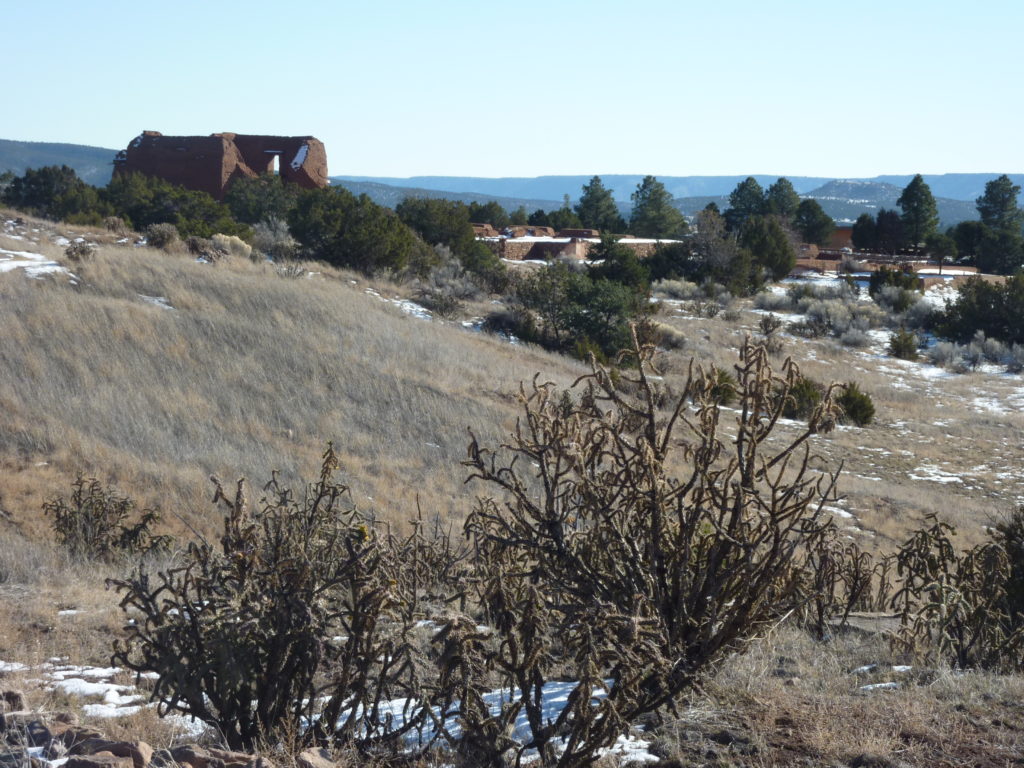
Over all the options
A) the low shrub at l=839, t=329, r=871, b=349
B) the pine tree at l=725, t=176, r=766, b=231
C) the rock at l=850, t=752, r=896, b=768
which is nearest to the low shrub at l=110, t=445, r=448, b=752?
the rock at l=850, t=752, r=896, b=768

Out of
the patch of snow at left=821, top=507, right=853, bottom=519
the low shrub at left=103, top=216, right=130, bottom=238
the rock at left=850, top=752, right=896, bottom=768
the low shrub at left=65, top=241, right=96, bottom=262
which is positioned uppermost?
the low shrub at left=103, top=216, right=130, bottom=238

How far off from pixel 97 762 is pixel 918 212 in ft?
187

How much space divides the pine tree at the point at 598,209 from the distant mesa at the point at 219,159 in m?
18.3

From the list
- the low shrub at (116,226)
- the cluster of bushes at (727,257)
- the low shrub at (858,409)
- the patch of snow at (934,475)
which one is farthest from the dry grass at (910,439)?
the low shrub at (116,226)

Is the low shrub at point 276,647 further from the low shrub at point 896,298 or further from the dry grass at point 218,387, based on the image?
the low shrub at point 896,298

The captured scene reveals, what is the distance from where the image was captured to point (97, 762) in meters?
2.21

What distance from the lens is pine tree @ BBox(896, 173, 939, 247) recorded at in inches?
2037

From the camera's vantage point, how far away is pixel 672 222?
5628 centimetres

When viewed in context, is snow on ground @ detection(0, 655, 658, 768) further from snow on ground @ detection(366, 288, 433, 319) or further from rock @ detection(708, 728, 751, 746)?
snow on ground @ detection(366, 288, 433, 319)

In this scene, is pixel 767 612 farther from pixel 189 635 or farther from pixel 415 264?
pixel 415 264

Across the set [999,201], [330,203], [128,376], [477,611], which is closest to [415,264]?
[330,203]

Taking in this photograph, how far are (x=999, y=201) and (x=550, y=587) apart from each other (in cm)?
6666

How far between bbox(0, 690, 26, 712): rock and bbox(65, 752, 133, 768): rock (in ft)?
2.40

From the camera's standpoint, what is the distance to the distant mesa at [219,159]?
4178 centimetres
